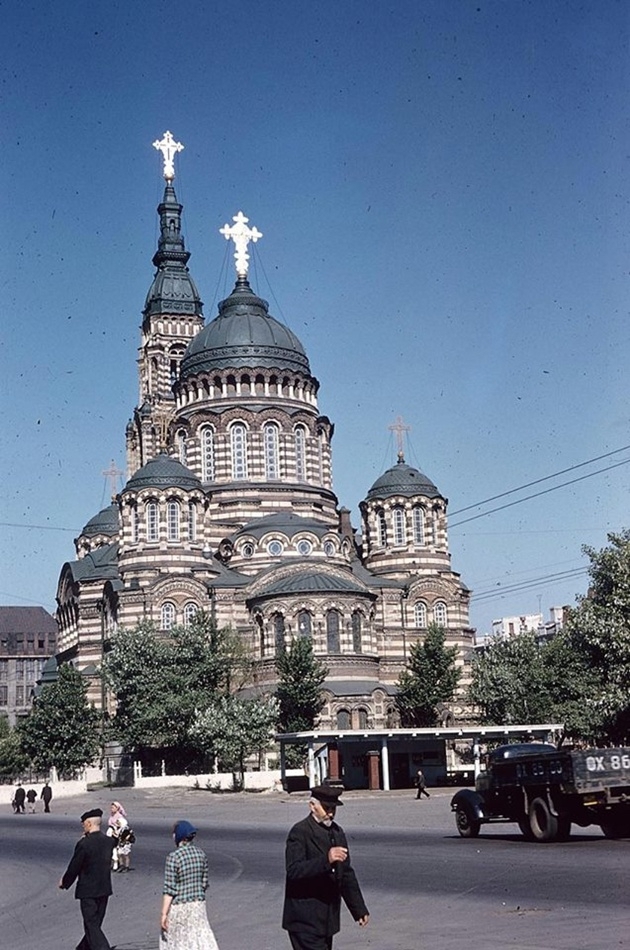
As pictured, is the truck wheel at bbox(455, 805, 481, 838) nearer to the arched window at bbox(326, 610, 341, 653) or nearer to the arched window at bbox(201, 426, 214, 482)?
the arched window at bbox(326, 610, 341, 653)

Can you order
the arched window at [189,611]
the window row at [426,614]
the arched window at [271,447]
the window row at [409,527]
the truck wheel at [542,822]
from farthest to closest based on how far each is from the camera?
the arched window at [271,447], the window row at [409,527], the window row at [426,614], the arched window at [189,611], the truck wheel at [542,822]

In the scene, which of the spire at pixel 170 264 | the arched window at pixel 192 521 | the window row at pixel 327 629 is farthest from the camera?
the spire at pixel 170 264

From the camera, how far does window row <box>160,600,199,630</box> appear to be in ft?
234

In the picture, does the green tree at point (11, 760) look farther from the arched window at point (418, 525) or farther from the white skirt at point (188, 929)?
the white skirt at point (188, 929)

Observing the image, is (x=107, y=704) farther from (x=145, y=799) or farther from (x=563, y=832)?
(x=563, y=832)

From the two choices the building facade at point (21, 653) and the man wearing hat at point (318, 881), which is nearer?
the man wearing hat at point (318, 881)

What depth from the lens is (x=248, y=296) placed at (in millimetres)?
87312

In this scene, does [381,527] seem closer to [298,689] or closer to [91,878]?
[298,689]

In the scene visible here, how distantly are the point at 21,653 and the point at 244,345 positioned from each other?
59.9 metres

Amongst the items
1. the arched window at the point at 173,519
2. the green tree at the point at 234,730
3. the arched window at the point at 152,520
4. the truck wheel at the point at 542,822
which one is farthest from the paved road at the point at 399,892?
Result: the arched window at the point at 173,519

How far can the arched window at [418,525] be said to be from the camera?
3078 inches

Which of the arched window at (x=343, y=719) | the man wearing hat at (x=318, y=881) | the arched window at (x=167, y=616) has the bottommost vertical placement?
the man wearing hat at (x=318, y=881)

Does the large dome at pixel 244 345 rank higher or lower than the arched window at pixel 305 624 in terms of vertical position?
higher

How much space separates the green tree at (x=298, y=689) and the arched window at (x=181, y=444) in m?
21.1
